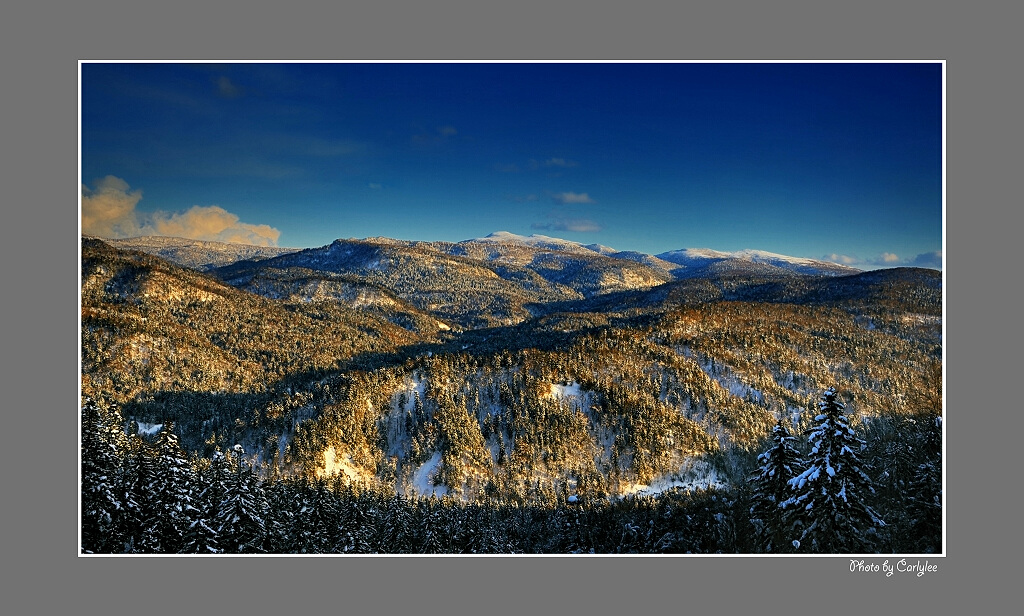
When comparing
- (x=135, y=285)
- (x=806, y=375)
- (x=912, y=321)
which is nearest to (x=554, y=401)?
(x=806, y=375)

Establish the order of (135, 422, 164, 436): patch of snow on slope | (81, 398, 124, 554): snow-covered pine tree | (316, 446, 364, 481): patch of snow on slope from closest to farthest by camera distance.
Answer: (81, 398, 124, 554): snow-covered pine tree
(316, 446, 364, 481): patch of snow on slope
(135, 422, 164, 436): patch of snow on slope

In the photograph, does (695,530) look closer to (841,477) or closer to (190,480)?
(841,477)

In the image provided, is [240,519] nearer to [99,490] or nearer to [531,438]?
[99,490]

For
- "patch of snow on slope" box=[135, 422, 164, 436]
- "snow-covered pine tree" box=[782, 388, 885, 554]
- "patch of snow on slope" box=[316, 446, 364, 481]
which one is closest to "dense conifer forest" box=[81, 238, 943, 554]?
"snow-covered pine tree" box=[782, 388, 885, 554]

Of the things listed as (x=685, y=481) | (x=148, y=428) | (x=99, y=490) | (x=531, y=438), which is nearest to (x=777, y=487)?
(x=99, y=490)

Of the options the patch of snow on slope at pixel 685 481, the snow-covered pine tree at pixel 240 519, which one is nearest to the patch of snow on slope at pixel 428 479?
the patch of snow on slope at pixel 685 481

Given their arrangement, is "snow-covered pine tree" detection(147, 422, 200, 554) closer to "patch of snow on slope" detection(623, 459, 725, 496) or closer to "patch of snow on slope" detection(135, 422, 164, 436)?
"patch of snow on slope" detection(623, 459, 725, 496)
